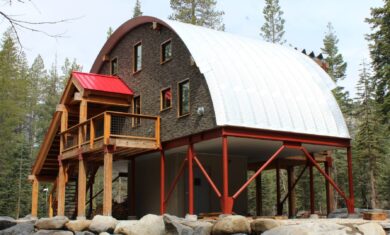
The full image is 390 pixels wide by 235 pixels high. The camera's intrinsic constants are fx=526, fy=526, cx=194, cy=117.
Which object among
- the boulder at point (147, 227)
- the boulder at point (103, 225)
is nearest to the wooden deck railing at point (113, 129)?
the boulder at point (103, 225)

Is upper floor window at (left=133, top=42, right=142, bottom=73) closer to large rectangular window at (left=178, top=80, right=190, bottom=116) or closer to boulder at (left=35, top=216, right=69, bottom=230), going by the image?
large rectangular window at (left=178, top=80, right=190, bottom=116)

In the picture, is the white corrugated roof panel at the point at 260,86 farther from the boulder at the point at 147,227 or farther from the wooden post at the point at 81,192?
the wooden post at the point at 81,192

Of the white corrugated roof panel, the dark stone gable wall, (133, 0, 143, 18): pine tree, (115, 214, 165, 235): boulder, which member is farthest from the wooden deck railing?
(133, 0, 143, 18): pine tree

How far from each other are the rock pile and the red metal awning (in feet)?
19.7

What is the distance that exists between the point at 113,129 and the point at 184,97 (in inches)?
203

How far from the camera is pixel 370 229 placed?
13586mm

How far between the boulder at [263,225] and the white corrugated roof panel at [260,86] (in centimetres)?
437

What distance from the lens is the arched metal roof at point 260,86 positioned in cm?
1841

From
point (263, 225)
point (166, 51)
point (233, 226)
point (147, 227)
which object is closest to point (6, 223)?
point (147, 227)

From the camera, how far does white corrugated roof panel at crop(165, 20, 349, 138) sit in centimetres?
1841

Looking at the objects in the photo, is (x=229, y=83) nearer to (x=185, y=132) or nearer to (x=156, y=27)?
(x=185, y=132)

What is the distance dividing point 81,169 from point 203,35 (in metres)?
7.37

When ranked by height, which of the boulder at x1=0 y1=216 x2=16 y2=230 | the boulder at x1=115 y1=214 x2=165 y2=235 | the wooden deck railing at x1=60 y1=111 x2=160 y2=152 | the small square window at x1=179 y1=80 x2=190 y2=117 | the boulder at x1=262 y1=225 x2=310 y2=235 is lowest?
the boulder at x1=0 y1=216 x2=16 y2=230

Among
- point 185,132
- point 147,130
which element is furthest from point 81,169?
point 185,132
